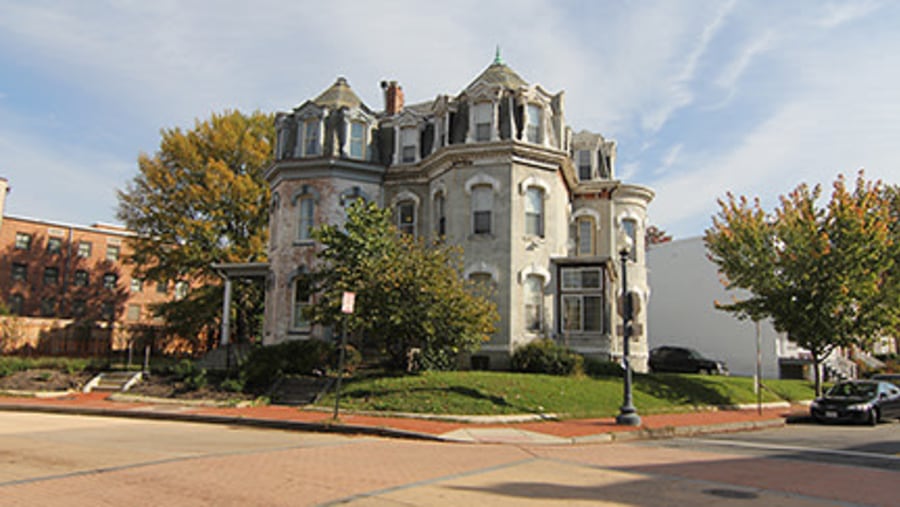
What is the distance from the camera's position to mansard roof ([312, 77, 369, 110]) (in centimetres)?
2755

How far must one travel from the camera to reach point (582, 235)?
29.2 meters

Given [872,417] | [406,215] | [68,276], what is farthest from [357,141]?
[68,276]

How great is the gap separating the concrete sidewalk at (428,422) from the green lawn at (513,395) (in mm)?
626

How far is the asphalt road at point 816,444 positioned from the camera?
11.9 m

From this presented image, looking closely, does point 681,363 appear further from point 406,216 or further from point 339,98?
point 339,98

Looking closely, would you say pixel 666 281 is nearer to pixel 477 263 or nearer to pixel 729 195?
pixel 729 195

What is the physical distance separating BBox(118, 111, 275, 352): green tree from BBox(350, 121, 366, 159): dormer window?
861cm

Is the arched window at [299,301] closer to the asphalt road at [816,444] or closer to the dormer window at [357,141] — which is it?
the dormer window at [357,141]

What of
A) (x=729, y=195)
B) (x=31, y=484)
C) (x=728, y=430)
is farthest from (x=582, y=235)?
(x=31, y=484)

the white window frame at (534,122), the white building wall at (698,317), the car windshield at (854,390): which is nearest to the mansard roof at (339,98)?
the white window frame at (534,122)

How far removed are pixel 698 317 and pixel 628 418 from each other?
2750cm

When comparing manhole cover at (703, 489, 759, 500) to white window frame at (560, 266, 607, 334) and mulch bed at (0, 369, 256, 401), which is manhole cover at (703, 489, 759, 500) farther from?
white window frame at (560, 266, 607, 334)

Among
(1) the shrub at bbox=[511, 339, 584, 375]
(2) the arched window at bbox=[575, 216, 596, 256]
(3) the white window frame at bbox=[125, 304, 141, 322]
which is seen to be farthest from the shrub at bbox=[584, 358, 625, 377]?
(3) the white window frame at bbox=[125, 304, 141, 322]

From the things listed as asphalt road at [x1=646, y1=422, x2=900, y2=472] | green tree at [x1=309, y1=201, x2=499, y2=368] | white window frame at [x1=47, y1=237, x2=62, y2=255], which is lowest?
asphalt road at [x1=646, y1=422, x2=900, y2=472]
